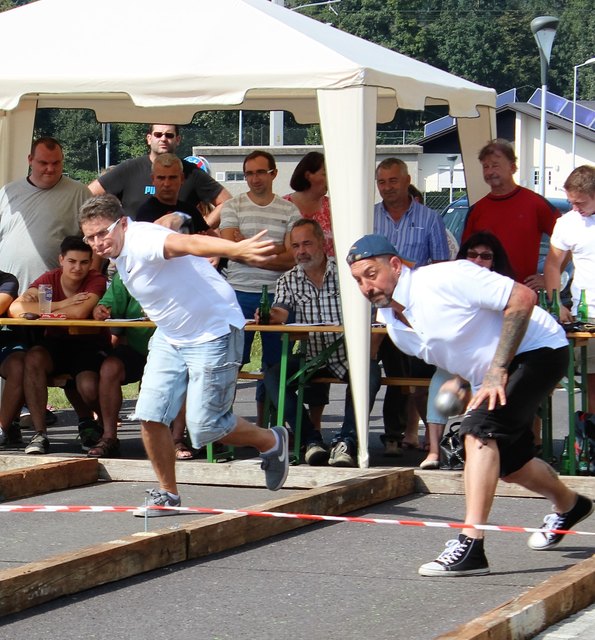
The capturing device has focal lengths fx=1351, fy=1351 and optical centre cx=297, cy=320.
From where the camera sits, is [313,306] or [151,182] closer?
[313,306]

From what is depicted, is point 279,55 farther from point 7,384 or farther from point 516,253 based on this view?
point 7,384

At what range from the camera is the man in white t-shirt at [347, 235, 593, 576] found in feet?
18.5

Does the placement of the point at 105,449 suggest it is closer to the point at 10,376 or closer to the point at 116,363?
the point at 116,363

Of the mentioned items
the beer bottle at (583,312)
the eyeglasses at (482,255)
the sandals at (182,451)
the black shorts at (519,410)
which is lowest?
the sandals at (182,451)

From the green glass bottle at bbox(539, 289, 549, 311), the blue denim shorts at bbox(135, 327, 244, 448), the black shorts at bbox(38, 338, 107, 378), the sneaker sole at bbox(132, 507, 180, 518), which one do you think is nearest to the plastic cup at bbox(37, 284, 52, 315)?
the black shorts at bbox(38, 338, 107, 378)

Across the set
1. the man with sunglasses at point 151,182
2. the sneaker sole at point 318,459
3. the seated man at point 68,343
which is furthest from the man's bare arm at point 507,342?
the man with sunglasses at point 151,182

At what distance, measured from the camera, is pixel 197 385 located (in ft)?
22.7

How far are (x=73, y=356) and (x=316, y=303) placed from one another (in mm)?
1778

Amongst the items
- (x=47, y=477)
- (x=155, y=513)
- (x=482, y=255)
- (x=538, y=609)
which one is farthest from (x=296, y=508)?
(x=538, y=609)

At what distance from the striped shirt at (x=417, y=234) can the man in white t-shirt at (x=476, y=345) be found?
331cm

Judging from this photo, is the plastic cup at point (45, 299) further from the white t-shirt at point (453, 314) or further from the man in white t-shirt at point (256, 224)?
the white t-shirt at point (453, 314)

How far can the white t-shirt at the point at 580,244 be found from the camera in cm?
866

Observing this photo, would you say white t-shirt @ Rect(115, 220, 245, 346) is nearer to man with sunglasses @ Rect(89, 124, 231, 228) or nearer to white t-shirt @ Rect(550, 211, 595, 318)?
white t-shirt @ Rect(550, 211, 595, 318)

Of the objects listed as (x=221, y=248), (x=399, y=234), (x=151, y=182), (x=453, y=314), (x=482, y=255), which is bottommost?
(x=453, y=314)
